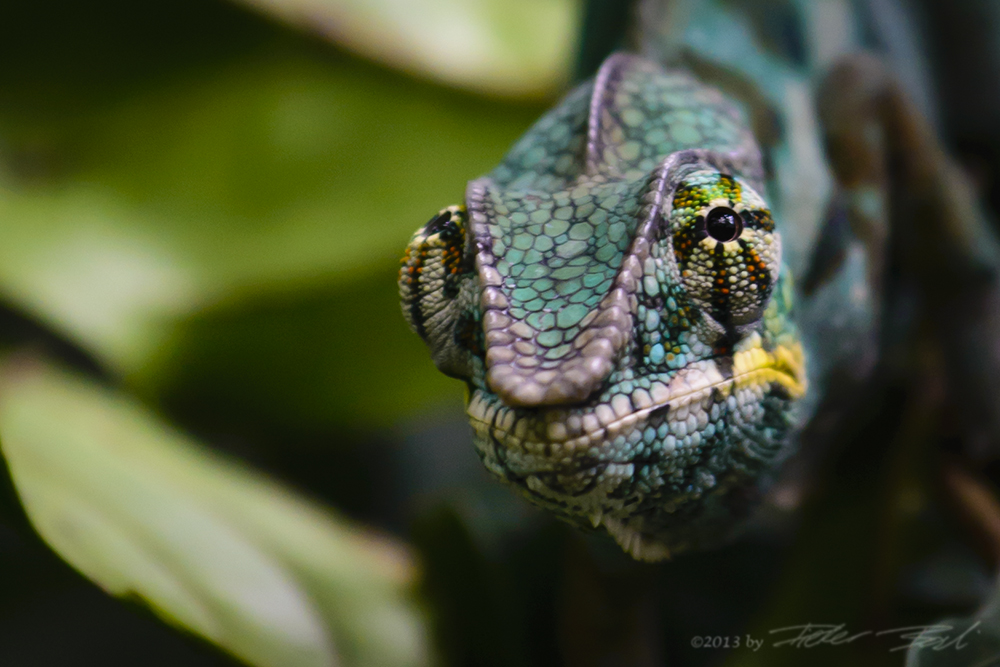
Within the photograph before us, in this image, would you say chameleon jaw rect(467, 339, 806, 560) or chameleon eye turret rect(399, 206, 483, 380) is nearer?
chameleon jaw rect(467, 339, 806, 560)

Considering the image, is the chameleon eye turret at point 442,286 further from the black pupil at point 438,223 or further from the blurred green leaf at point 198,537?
the blurred green leaf at point 198,537

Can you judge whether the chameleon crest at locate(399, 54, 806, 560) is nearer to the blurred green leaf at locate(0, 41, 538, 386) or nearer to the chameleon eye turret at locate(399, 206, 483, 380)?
the chameleon eye turret at locate(399, 206, 483, 380)

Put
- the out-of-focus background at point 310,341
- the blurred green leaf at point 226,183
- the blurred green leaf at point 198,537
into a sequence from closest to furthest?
the blurred green leaf at point 198,537, the out-of-focus background at point 310,341, the blurred green leaf at point 226,183
